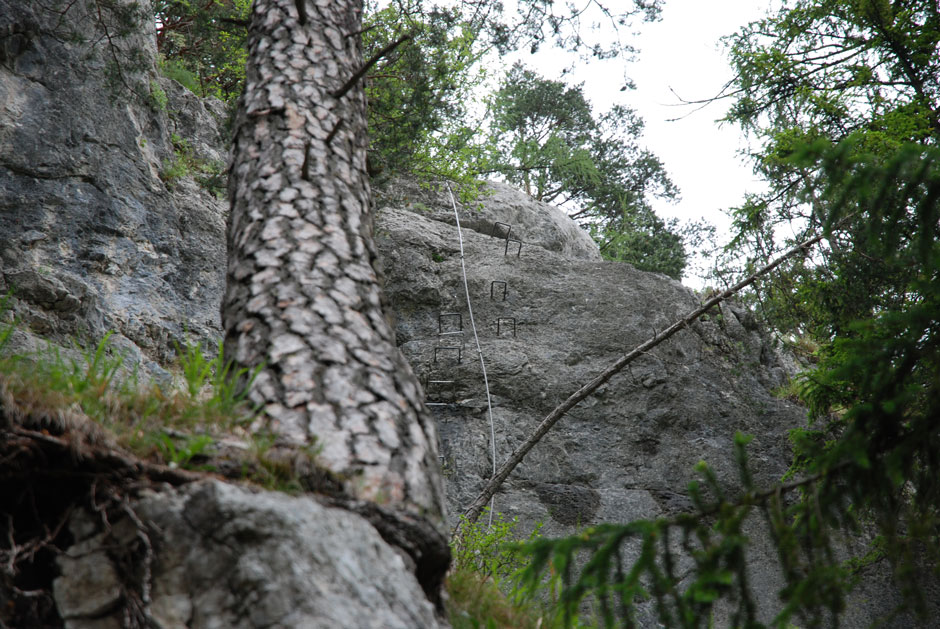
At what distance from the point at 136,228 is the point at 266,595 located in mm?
6209

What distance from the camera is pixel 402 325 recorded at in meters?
8.73

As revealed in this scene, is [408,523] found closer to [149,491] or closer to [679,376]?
[149,491]

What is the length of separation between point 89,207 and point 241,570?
6.00 meters

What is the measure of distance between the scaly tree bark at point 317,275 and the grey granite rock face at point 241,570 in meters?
0.27

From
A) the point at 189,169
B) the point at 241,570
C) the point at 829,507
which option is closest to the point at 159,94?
the point at 189,169

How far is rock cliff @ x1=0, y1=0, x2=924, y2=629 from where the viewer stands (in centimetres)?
185

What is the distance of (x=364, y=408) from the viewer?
7.23ft

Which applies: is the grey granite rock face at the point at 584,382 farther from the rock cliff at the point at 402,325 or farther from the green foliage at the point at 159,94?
the green foliage at the point at 159,94

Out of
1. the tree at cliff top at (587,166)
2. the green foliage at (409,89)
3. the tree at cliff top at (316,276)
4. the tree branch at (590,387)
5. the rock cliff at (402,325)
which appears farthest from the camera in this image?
the tree at cliff top at (587,166)

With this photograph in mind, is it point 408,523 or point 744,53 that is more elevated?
point 744,53

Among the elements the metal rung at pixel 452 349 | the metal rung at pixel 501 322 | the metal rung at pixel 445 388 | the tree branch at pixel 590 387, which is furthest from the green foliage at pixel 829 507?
the metal rung at pixel 501 322

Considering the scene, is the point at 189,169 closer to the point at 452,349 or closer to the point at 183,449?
the point at 452,349

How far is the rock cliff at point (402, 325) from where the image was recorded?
6.07ft

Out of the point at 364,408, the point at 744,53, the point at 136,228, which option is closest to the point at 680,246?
the point at 744,53
